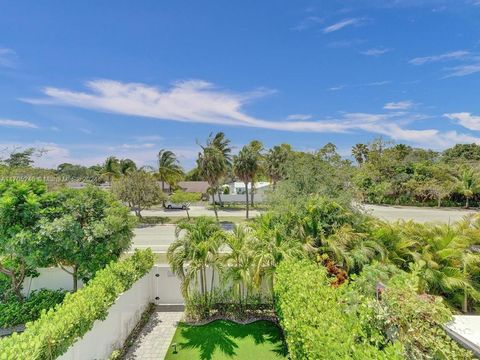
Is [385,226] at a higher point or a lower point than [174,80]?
lower

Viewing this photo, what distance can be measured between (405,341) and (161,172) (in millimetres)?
37496

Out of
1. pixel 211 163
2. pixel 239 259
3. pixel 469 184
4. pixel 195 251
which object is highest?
pixel 211 163

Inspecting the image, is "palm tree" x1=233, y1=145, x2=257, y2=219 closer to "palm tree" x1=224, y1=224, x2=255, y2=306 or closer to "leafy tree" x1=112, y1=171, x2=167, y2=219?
"leafy tree" x1=112, y1=171, x2=167, y2=219

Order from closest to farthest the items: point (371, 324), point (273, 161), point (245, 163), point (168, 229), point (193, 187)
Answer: point (371, 324), point (168, 229), point (245, 163), point (273, 161), point (193, 187)

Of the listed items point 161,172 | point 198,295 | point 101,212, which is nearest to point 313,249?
point 198,295

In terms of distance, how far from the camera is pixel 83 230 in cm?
862

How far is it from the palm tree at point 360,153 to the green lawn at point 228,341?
194 ft

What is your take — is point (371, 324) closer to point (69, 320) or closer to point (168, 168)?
point (69, 320)

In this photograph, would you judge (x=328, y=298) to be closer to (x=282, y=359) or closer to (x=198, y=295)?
(x=282, y=359)

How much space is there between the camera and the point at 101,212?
9.34m

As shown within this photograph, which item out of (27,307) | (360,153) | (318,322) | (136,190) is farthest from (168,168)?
(360,153)

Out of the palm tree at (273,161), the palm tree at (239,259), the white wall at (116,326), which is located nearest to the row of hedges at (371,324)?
the palm tree at (239,259)

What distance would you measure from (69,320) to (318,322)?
171 inches

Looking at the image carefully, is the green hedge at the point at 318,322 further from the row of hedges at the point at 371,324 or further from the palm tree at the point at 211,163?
the palm tree at the point at 211,163
